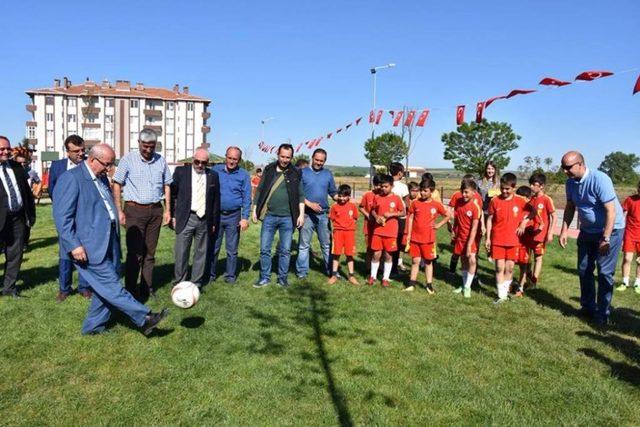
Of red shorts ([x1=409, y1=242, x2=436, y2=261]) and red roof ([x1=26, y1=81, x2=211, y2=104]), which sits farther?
red roof ([x1=26, y1=81, x2=211, y2=104])

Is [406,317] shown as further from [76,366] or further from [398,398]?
[76,366]

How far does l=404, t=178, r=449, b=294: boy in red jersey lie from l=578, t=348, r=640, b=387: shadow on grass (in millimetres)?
2532

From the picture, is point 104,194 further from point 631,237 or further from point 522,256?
point 631,237

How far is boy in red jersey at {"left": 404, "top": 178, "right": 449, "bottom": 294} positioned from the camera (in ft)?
22.8

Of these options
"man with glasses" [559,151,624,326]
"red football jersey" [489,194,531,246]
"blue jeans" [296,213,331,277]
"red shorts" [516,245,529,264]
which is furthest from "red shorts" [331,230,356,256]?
"man with glasses" [559,151,624,326]

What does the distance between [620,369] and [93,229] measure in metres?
5.29

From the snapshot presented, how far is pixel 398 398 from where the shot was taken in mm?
3670

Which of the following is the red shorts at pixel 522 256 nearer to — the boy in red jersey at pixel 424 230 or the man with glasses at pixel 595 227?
the man with glasses at pixel 595 227

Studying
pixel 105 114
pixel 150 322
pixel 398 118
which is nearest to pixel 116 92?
pixel 105 114

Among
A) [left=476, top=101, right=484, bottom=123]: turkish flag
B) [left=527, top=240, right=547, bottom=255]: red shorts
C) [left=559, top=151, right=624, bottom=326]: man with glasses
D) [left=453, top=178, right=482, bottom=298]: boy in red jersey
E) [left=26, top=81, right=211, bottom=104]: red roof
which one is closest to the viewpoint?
[left=559, top=151, right=624, bottom=326]: man with glasses

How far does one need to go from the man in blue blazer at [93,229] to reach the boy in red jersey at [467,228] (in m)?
4.37

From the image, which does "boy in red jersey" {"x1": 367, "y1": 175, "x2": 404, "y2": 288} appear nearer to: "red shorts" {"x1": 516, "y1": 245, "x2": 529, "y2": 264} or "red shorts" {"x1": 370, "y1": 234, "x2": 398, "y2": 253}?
"red shorts" {"x1": 370, "y1": 234, "x2": 398, "y2": 253}

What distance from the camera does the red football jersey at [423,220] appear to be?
6.94m

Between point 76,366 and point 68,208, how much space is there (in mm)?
1491
